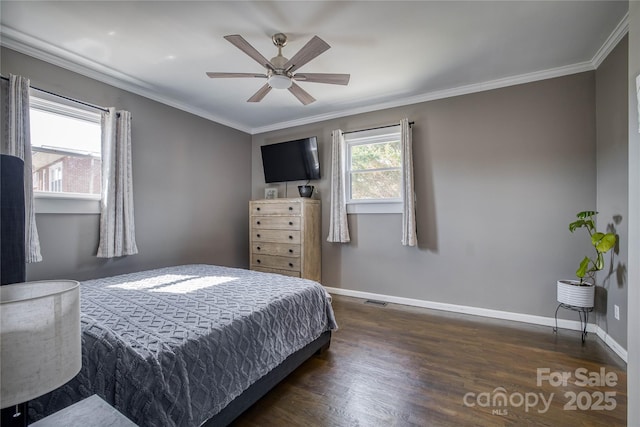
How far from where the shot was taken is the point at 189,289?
6.98 feet

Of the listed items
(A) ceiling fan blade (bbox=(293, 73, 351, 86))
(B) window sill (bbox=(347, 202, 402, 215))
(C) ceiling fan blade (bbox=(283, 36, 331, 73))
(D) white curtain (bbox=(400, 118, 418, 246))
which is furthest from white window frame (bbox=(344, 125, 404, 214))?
(C) ceiling fan blade (bbox=(283, 36, 331, 73))

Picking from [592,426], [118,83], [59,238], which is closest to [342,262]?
[592,426]

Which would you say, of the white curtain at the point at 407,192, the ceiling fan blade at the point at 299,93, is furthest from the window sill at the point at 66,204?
the white curtain at the point at 407,192

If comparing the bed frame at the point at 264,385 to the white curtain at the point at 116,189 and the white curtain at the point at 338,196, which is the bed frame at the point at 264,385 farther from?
the white curtain at the point at 116,189

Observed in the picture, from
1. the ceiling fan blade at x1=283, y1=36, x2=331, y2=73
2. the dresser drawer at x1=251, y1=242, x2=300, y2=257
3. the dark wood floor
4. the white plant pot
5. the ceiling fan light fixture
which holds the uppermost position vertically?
the ceiling fan blade at x1=283, y1=36, x2=331, y2=73

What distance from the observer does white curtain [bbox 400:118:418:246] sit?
3508 millimetres

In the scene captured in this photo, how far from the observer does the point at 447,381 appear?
1996mm

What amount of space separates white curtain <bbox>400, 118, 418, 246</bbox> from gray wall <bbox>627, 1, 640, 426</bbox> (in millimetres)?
2278

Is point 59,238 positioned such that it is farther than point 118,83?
No

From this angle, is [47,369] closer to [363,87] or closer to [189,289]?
[189,289]

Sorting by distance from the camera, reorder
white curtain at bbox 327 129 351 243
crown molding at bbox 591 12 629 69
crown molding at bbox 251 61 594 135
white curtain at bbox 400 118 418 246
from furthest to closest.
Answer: white curtain at bbox 327 129 351 243
white curtain at bbox 400 118 418 246
crown molding at bbox 251 61 594 135
crown molding at bbox 591 12 629 69

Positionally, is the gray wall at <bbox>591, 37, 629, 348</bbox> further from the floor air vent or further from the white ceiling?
the floor air vent

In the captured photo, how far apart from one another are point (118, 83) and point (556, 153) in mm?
4779

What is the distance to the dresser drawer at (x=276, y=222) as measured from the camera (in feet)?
12.9
